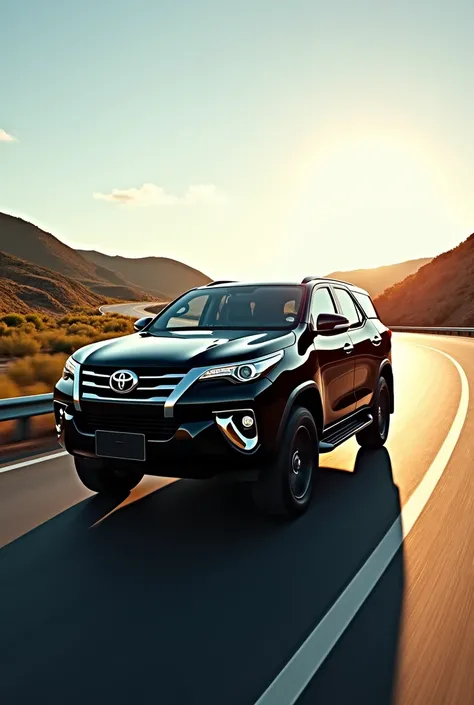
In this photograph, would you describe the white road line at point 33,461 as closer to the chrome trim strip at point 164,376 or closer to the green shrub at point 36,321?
the chrome trim strip at point 164,376

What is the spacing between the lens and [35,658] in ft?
10.2

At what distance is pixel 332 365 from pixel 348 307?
1.47 m

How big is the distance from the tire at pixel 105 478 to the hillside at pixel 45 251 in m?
162

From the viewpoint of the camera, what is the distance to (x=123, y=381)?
4.75m

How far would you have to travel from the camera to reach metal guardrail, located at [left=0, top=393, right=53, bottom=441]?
8141mm

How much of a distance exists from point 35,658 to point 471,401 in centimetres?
971

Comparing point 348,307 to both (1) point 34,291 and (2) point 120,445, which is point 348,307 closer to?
(2) point 120,445

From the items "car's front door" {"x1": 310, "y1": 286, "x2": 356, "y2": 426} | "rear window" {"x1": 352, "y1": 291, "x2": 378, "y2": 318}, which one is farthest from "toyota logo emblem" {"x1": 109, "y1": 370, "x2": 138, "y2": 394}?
"rear window" {"x1": 352, "y1": 291, "x2": 378, "y2": 318}

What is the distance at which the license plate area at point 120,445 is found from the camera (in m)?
4.66

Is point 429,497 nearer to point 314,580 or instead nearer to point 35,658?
point 314,580

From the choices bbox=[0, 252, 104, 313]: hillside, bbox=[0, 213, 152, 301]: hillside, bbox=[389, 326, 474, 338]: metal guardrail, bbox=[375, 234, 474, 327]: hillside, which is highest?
bbox=[0, 213, 152, 301]: hillside

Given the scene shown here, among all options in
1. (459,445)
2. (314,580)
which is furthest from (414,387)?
(314,580)

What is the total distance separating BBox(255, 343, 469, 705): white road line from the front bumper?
1023mm

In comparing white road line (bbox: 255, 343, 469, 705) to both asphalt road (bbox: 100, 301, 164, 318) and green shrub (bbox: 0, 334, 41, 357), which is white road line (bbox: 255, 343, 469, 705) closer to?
green shrub (bbox: 0, 334, 41, 357)
